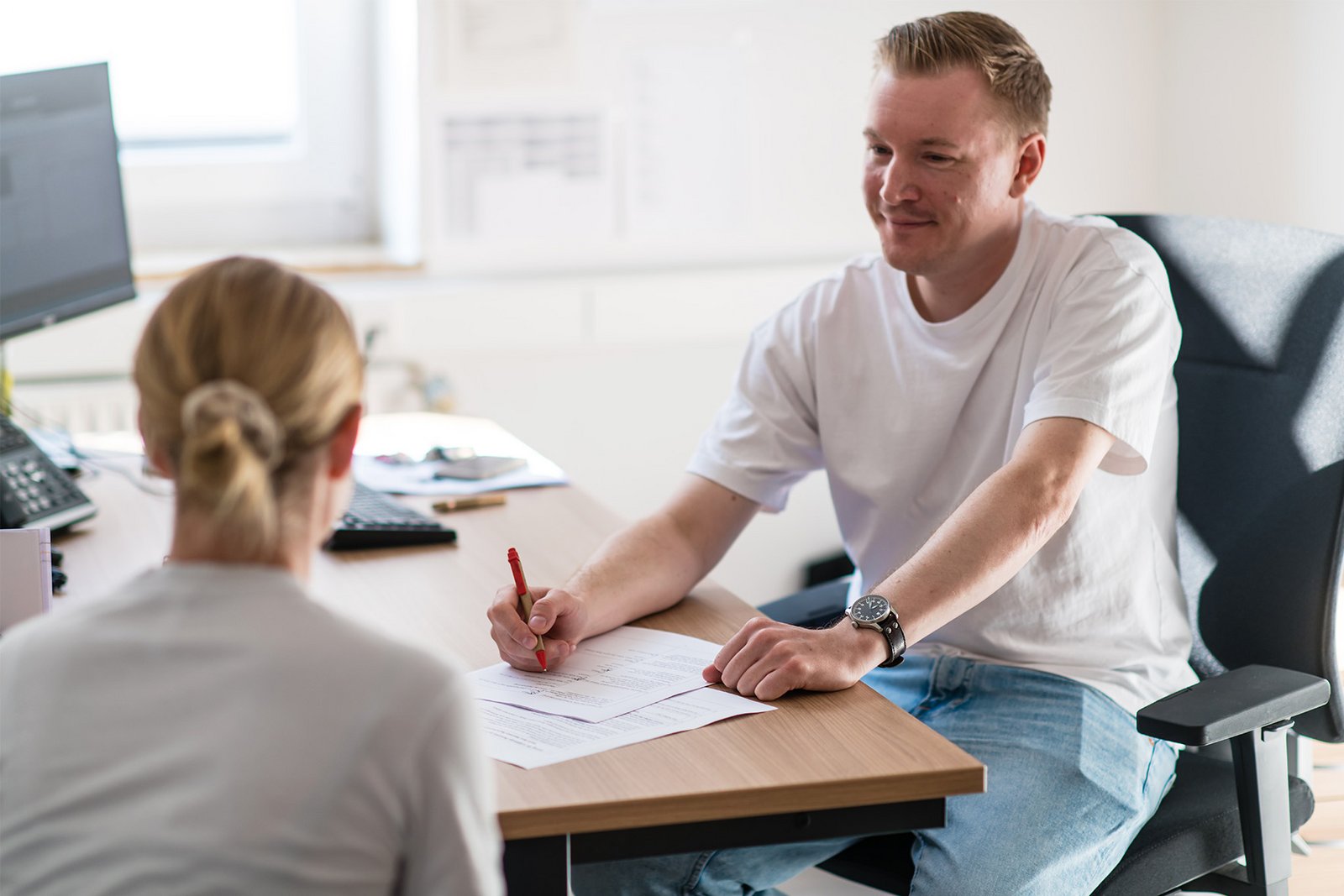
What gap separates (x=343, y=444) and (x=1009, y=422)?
0.97 metres

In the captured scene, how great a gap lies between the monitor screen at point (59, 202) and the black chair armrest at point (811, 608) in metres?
1.08

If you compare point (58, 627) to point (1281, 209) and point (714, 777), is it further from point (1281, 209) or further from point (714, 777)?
point (1281, 209)

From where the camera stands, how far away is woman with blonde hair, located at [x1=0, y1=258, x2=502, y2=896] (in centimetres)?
84

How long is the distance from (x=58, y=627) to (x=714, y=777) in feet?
1.59

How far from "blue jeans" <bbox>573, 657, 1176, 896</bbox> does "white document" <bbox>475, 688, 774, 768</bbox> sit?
186 millimetres

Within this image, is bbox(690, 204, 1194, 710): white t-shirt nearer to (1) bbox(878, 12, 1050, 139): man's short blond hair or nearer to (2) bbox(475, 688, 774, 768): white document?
(1) bbox(878, 12, 1050, 139): man's short blond hair

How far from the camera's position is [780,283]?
3189mm

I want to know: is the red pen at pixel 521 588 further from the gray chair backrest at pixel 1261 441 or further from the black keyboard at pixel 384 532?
the gray chair backrest at pixel 1261 441

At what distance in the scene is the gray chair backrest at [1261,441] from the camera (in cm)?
160

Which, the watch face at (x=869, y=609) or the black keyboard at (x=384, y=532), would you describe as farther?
the black keyboard at (x=384, y=532)

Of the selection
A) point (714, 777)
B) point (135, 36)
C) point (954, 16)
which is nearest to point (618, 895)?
point (714, 777)

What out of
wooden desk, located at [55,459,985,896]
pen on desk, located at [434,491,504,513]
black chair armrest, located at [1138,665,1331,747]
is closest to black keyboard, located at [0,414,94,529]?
pen on desk, located at [434,491,504,513]

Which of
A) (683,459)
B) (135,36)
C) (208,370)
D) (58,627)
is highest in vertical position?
(135,36)

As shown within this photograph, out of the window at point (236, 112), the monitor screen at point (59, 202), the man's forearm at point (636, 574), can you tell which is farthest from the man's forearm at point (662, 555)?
the window at point (236, 112)
